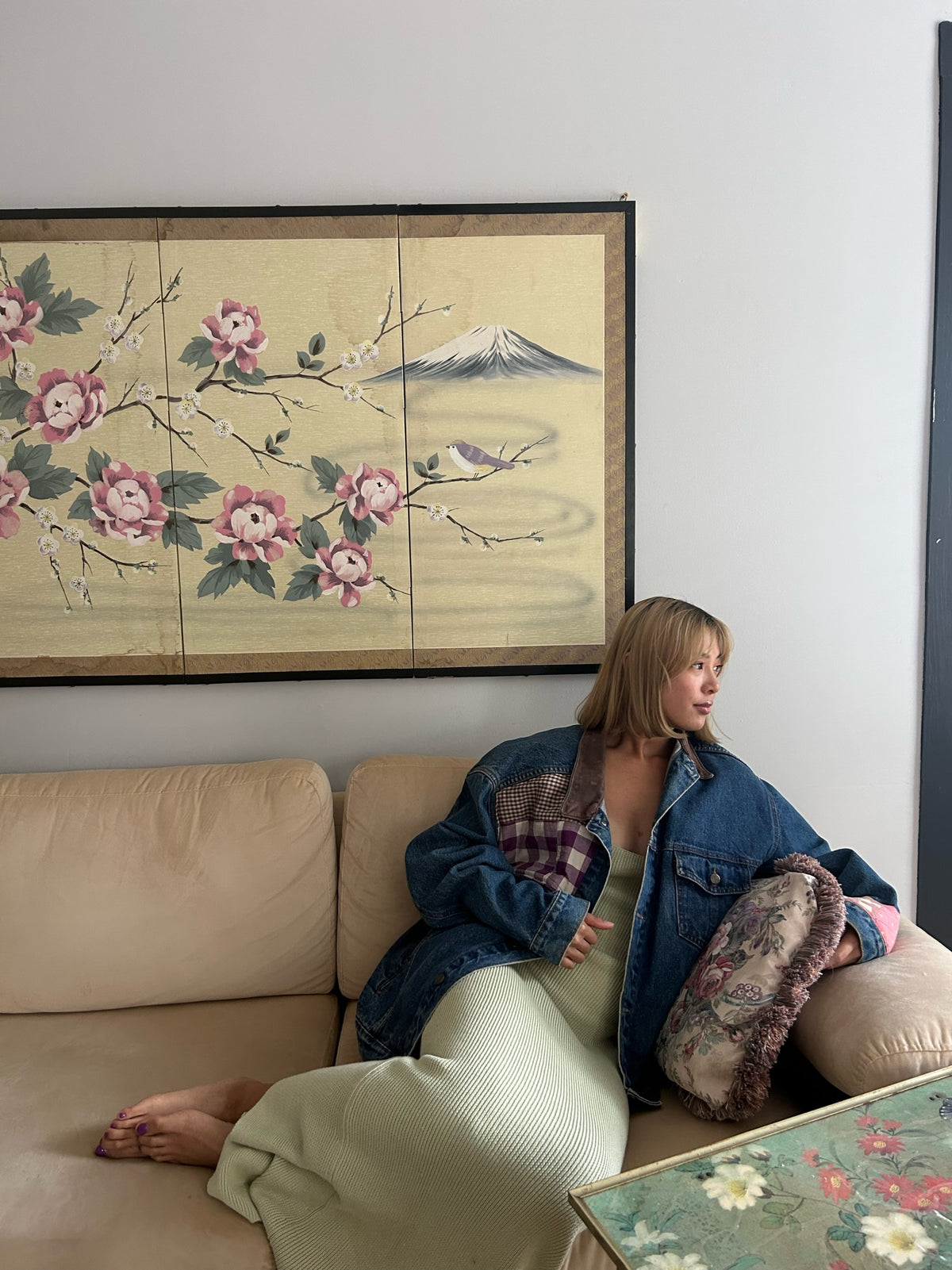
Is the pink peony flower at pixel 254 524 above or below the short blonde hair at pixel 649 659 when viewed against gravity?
above

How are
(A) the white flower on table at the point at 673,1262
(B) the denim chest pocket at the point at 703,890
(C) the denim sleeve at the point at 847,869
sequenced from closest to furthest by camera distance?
1. (A) the white flower on table at the point at 673,1262
2. (C) the denim sleeve at the point at 847,869
3. (B) the denim chest pocket at the point at 703,890

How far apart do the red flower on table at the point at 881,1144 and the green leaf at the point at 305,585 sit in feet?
4.38

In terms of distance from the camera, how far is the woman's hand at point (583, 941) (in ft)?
4.78

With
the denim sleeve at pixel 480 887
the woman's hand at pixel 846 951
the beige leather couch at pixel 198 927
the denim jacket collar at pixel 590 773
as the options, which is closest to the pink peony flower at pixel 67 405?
the beige leather couch at pixel 198 927

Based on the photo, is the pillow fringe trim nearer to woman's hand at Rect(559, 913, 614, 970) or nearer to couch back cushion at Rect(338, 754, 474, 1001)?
woman's hand at Rect(559, 913, 614, 970)

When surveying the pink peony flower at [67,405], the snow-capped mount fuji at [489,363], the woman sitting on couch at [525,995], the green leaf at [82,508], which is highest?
the snow-capped mount fuji at [489,363]

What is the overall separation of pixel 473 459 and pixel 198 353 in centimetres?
59

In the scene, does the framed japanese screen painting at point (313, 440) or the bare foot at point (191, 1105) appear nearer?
the bare foot at point (191, 1105)

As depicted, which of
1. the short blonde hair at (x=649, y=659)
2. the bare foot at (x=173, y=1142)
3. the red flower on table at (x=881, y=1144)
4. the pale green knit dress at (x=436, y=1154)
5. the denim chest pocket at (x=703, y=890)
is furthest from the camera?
the short blonde hair at (x=649, y=659)

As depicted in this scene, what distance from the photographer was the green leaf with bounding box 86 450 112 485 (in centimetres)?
186

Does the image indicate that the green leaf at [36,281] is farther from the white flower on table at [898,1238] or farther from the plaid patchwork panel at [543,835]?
the white flower on table at [898,1238]

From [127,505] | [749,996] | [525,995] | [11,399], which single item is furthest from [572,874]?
[11,399]

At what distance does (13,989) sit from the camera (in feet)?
5.40

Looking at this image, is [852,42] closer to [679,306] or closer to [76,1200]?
[679,306]
